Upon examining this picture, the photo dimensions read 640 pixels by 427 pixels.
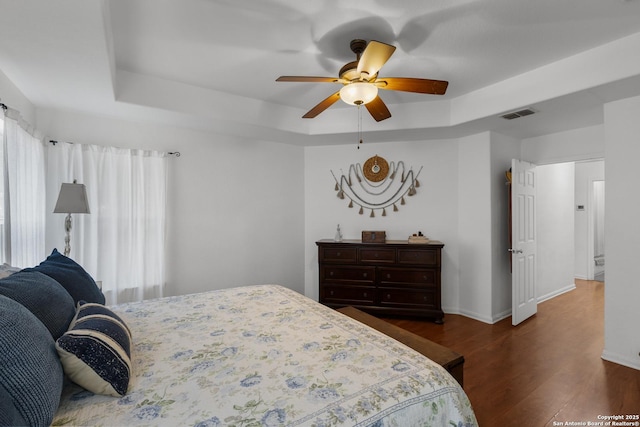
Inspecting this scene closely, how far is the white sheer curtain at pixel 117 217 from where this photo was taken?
282cm

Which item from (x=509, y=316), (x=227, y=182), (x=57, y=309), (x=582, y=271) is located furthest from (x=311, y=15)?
(x=582, y=271)

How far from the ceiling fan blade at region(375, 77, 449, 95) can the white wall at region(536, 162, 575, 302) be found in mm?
3337

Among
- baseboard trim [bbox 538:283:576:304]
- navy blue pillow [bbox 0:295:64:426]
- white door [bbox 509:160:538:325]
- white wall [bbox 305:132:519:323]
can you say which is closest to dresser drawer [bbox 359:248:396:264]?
white wall [bbox 305:132:519:323]

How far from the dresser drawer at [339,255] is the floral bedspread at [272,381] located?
2.12 meters

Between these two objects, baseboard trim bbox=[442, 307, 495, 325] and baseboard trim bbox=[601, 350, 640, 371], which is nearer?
baseboard trim bbox=[601, 350, 640, 371]

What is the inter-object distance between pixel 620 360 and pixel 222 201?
4.33 metres

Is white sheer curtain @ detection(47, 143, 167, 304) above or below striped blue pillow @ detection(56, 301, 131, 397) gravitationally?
above

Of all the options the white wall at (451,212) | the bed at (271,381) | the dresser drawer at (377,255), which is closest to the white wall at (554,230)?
the white wall at (451,212)

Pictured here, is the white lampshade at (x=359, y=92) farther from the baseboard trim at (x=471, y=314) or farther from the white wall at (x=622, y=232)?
the baseboard trim at (x=471, y=314)

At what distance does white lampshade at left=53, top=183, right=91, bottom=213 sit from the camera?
2373 millimetres

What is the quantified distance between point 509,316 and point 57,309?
4505 mm

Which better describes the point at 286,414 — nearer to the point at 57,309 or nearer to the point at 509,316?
the point at 57,309

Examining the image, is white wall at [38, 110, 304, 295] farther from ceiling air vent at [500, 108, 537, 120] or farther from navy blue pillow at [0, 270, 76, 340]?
A: ceiling air vent at [500, 108, 537, 120]

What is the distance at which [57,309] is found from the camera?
123 cm
